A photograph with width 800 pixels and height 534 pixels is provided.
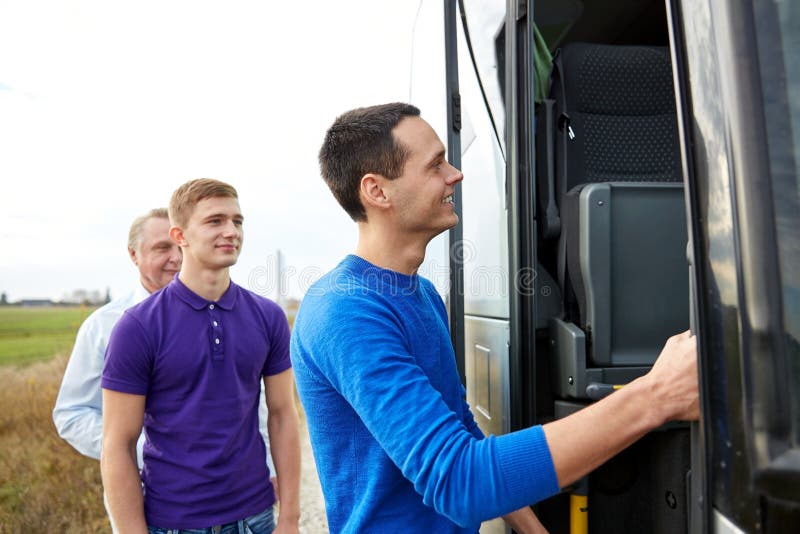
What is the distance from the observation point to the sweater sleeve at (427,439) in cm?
96

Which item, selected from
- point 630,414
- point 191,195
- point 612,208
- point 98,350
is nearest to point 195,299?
point 191,195

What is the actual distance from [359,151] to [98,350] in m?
1.55

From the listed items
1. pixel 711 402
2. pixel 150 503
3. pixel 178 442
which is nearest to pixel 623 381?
pixel 711 402

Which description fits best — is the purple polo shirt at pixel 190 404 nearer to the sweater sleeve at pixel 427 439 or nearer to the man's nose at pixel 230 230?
the man's nose at pixel 230 230

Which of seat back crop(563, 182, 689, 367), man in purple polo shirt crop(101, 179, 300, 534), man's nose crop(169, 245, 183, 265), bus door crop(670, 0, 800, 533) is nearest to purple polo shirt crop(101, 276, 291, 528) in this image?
man in purple polo shirt crop(101, 179, 300, 534)

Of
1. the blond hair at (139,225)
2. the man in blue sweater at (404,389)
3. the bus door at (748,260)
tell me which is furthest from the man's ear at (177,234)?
the bus door at (748,260)

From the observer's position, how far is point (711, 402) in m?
0.79

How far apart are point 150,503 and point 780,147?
6.56 ft

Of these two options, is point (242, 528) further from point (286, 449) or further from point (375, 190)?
point (375, 190)

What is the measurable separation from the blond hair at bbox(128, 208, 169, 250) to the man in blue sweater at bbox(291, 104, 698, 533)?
1.54m

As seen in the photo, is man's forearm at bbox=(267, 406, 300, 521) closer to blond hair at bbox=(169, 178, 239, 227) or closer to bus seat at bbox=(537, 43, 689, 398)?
blond hair at bbox=(169, 178, 239, 227)

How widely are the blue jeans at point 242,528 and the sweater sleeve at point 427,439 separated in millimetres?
1148

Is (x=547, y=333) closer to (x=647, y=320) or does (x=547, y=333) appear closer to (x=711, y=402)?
(x=647, y=320)

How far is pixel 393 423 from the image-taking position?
1014 mm
